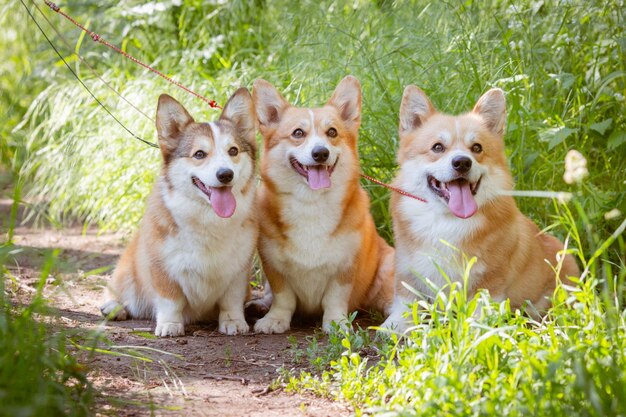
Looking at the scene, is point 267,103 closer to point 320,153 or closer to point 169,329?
point 320,153

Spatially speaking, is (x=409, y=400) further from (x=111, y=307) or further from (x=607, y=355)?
(x=111, y=307)

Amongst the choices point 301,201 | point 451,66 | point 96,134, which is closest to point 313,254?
point 301,201

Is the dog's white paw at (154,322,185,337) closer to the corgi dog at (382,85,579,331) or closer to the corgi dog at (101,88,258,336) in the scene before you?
the corgi dog at (101,88,258,336)

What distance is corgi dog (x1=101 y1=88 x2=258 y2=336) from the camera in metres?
4.21

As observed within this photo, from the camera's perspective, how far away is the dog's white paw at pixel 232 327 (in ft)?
14.4

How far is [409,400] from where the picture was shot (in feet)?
9.61

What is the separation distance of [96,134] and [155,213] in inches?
116

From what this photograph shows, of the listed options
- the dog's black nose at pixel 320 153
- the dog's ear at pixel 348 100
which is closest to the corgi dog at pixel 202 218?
the dog's black nose at pixel 320 153

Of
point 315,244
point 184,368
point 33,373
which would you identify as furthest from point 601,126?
point 33,373

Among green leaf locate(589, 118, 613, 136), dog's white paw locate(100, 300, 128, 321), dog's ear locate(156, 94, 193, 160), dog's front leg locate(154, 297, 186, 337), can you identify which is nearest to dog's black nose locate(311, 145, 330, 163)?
dog's ear locate(156, 94, 193, 160)

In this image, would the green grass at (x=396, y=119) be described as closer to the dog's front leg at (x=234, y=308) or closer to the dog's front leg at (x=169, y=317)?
the dog's front leg at (x=234, y=308)

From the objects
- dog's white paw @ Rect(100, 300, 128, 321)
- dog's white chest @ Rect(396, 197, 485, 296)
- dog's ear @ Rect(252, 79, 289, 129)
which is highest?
dog's ear @ Rect(252, 79, 289, 129)

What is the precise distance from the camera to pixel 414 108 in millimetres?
4238

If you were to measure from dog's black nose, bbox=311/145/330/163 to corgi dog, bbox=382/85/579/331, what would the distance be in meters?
0.41
